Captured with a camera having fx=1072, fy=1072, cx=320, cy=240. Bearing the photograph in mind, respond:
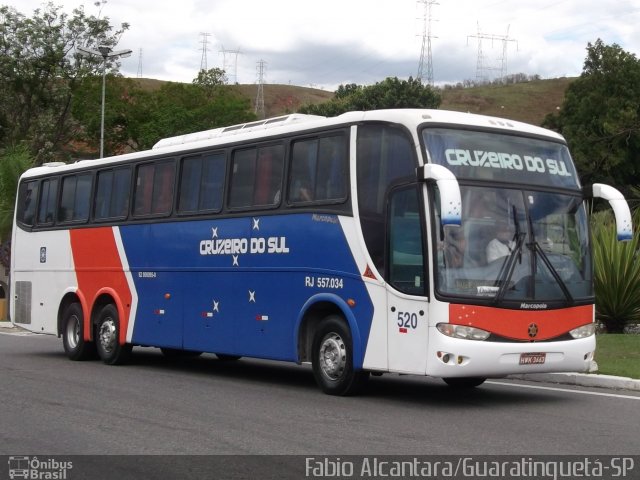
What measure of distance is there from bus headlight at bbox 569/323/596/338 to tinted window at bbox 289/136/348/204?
123 inches

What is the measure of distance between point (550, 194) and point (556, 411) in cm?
252

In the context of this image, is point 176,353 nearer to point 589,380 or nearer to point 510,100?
point 589,380

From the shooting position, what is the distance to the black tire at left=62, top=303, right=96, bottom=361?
19.0m

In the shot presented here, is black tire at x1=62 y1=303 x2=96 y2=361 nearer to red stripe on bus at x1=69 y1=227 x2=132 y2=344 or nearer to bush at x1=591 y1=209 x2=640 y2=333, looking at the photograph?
red stripe on bus at x1=69 y1=227 x2=132 y2=344

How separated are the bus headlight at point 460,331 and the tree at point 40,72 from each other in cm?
4936

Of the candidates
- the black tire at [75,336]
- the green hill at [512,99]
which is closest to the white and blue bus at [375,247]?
the black tire at [75,336]

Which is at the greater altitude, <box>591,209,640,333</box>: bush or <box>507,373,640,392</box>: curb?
<box>591,209,640,333</box>: bush

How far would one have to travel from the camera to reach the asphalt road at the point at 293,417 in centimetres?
920

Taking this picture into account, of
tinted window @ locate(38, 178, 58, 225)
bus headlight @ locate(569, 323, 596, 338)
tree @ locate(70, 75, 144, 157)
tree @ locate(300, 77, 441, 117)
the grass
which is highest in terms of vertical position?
tree @ locate(300, 77, 441, 117)

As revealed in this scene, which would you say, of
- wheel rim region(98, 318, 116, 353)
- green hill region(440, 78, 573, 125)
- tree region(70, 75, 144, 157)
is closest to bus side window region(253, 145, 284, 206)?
wheel rim region(98, 318, 116, 353)

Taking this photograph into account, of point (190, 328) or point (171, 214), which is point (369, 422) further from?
point (171, 214)

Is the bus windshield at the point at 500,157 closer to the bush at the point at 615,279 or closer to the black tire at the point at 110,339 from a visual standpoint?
the bush at the point at 615,279

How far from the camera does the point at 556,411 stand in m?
11.5

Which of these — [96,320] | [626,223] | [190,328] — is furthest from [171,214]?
[626,223]
